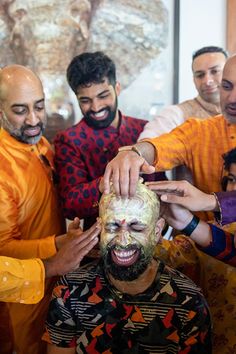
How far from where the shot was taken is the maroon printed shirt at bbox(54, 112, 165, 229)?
1630 millimetres

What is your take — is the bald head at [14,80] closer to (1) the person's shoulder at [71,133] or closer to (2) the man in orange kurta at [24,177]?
(2) the man in orange kurta at [24,177]

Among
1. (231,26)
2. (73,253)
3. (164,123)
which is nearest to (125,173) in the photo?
(73,253)

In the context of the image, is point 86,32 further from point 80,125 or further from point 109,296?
point 109,296

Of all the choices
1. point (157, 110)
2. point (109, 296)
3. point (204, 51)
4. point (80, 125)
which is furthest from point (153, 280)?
point (157, 110)

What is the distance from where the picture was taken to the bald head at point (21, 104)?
64.6 inches

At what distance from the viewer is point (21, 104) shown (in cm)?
164

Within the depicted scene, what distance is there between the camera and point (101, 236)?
4.14 feet

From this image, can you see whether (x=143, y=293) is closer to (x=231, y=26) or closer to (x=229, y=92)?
(x=229, y=92)

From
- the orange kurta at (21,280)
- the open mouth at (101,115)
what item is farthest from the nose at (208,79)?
the orange kurta at (21,280)

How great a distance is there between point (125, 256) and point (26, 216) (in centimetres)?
56

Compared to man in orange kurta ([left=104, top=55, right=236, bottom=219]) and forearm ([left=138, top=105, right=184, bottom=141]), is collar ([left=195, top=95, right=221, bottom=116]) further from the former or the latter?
man in orange kurta ([left=104, top=55, right=236, bottom=219])

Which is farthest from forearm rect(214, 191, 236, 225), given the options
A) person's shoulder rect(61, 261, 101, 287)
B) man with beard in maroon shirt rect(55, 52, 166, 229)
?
man with beard in maroon shirt rect(55, 52, 166, 229)

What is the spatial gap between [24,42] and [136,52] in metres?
0.65

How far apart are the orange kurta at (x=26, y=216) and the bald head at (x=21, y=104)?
0.15 feet
